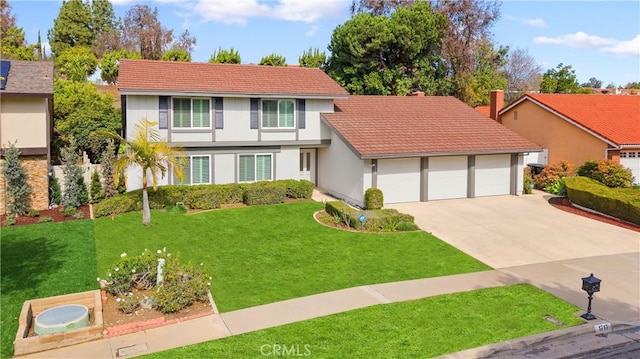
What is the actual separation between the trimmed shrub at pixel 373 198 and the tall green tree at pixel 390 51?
2059 cm

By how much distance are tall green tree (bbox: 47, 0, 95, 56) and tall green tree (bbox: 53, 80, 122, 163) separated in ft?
106

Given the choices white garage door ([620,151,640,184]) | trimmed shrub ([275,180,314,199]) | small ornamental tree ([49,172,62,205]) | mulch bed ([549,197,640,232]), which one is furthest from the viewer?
white garage door ([620,151,640,184])

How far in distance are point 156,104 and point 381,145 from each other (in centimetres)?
991

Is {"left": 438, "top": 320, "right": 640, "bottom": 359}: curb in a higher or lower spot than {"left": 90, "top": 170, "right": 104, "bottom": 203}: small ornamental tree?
lower

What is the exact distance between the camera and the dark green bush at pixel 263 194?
2130cm

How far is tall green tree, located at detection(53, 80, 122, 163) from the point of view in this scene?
92.9 feet

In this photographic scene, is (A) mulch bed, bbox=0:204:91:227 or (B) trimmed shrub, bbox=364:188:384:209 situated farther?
(B) trimmed shrub, bbox=364:188:384:209

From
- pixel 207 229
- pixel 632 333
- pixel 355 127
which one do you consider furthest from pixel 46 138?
pixel 632 333

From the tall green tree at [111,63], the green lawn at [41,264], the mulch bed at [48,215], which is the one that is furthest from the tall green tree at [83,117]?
the tall green tree at [111,63]

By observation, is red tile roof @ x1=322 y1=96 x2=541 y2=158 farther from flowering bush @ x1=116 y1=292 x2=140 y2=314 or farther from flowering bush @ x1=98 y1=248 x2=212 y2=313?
flowering bush @ x1=116 y1=292 x2=140 y2=314

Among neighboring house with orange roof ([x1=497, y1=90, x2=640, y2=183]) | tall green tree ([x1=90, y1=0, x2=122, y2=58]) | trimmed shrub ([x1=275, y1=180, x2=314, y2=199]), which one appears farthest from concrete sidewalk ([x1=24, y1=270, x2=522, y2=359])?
tall green tree ([x1=90, y1=0, x2=122, y2=58])

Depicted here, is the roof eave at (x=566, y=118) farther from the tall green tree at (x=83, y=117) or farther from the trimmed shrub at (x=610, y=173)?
the tall green tree at (x=83, y=117)

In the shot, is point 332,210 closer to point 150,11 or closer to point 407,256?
point 407,256

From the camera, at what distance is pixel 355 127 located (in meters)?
23.9
